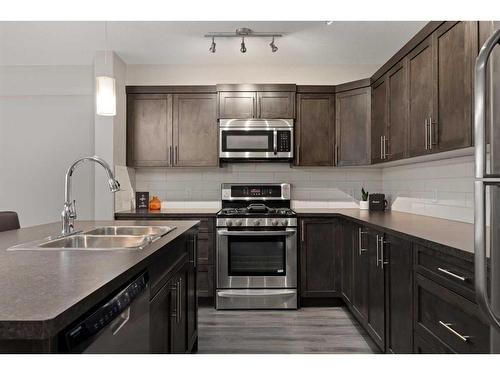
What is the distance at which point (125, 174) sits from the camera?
423 cm

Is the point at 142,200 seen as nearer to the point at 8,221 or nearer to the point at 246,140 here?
the point at 246,140

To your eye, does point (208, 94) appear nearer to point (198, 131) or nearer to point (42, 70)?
point (198, 131)

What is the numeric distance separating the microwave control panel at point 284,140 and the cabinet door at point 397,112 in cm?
106

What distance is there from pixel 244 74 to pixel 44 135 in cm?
233

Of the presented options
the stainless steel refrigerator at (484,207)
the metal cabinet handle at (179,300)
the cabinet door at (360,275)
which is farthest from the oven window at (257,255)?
the stainless steel refrigerator at (484,207)

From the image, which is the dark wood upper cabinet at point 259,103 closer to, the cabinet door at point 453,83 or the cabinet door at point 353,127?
the cabinet door at point 353,127

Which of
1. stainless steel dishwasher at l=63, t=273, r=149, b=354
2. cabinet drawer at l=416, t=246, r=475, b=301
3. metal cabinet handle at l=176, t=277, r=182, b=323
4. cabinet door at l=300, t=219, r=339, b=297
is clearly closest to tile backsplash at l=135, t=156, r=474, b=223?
cabinet door at l=300, t=219, r=339, b=297

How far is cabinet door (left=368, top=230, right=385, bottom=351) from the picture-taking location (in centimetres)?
255

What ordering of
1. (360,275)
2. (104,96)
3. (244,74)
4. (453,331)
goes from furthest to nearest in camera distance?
(244,74) → (360,275) → (104,96) → (453,331)

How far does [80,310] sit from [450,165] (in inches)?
115

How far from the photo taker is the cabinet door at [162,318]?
164 centimetres

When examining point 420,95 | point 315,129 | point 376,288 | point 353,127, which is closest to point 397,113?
point 420,95

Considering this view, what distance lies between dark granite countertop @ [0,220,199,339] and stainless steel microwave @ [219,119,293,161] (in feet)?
8.15

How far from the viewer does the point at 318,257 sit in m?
3.86
